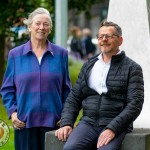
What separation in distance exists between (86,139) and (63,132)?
31 cm

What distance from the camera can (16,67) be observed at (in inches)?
342

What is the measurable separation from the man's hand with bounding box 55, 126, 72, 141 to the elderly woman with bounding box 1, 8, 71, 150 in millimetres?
305

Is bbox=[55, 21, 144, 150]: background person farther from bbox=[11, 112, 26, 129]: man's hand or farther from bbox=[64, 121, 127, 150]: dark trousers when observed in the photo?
bbox=[11, 112, 26, 129]: man's hand

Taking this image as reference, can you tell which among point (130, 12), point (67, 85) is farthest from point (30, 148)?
point (130, 12)

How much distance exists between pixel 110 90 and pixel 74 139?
1.76ft

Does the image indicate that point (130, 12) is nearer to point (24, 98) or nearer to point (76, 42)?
point (24, 98)

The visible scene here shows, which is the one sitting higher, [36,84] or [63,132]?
[36,84]

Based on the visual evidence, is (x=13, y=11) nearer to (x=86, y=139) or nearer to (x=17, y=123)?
(x=17, y=123)

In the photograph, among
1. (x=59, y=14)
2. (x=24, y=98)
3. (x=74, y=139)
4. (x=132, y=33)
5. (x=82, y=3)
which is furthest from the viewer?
(x=82, y=3)

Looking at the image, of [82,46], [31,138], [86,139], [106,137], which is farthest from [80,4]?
[106,137]

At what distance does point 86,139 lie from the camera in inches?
319

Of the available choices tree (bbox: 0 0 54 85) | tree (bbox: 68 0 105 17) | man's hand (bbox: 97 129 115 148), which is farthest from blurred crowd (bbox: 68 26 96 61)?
man's hand (bbox: 97 129 115 148)

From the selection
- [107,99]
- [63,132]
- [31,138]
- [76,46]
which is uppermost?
[107,99]

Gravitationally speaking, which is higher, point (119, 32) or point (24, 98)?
point (119, 32)
